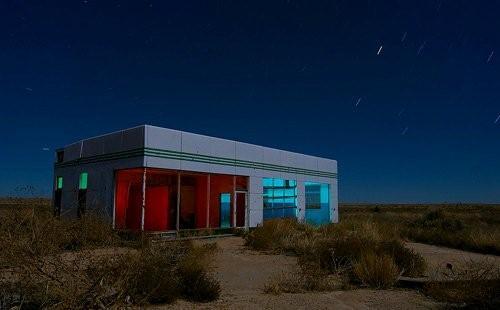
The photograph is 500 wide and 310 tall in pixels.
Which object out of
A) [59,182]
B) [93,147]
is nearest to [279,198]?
[93,147]

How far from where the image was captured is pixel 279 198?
27469mm

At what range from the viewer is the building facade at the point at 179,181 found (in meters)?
19.9

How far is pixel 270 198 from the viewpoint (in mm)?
26812

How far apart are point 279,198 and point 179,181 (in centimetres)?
860

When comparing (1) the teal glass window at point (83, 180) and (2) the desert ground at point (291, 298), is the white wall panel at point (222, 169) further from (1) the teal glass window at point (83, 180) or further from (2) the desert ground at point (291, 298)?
(2) the desert ground at point (291, 298)

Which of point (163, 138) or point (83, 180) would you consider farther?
point (83, 180)

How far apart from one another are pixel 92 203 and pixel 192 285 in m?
14.1

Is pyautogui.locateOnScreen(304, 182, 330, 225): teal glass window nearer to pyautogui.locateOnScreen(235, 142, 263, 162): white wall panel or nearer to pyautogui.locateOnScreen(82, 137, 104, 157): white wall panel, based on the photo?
pyautogui.locateOnScreen(235, 142, 263, 162): white wall panel

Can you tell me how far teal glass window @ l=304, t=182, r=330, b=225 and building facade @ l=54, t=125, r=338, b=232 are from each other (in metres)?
0.14

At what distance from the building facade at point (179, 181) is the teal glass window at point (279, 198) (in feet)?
0.19

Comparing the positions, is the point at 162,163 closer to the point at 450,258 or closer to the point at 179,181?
the point at 179,181

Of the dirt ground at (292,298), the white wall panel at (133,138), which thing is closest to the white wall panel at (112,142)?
the white wall panel at (133,138)

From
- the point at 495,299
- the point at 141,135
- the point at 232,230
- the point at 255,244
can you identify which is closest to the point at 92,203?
the point at 141,135

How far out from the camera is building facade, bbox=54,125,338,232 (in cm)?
1992
